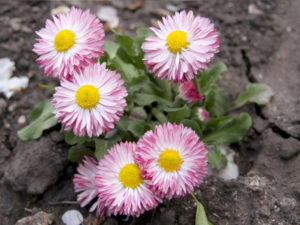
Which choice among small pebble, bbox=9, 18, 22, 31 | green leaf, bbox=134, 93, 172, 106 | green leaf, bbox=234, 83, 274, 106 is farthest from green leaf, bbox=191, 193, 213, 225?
small pebble, bbox=9, 18, 22, 31

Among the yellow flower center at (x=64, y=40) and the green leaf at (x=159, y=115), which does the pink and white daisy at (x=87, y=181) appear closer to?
the green leaf at (x=159, y=115)

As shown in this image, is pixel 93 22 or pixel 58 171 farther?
pixel 58 171

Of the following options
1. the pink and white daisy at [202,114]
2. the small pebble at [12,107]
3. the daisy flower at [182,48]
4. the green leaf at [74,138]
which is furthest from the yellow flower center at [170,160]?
Answer: the small pebble at [12,107]

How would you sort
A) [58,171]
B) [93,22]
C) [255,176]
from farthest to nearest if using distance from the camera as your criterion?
1. [58,171]
2. [255,176]
3. [93,22]

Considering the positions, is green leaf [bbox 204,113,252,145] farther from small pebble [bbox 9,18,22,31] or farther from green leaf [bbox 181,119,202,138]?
small pebble [bbox 9,18,22,31]

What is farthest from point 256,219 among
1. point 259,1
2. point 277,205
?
point 259,1

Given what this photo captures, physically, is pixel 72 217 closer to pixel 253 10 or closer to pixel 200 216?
Answer: pixel 200 216

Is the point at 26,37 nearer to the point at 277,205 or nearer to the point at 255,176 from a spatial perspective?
the point at 255,176
